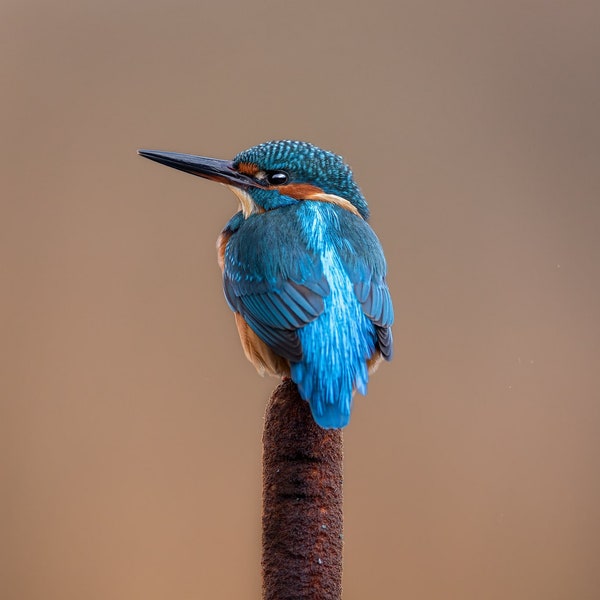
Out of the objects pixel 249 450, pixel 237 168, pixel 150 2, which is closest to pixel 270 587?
pixel 237 168

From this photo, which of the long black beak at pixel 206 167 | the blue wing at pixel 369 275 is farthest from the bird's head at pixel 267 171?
the blue wing at pixel 369 275

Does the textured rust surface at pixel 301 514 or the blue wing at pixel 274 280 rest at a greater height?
the blue wing at pixel 274 280

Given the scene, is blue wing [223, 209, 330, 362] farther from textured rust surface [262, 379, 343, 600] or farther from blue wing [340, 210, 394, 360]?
textured rust surface [262, 379, 343, 600]

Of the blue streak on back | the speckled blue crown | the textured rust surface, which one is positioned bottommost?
the textured rust surface

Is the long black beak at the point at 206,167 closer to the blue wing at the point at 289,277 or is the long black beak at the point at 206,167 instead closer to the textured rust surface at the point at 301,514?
the blue wing at the point at 289,277

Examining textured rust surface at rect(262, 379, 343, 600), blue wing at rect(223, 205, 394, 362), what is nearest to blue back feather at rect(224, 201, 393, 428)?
blue wing at rect(223, 205, 394, 362)

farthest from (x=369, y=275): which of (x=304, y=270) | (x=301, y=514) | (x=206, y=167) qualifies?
(x=301, y=514)

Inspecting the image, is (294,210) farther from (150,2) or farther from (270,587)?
(150,2)
